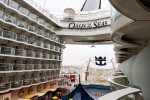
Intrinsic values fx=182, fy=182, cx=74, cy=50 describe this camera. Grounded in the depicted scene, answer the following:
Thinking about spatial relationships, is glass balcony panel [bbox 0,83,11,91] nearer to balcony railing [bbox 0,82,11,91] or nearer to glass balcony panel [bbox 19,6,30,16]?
balcony railing [bbox 0,82,11,91]

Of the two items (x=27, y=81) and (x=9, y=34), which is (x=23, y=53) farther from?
(x=27, y=81)

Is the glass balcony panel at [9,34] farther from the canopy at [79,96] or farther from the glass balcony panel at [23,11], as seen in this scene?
the canopy at [79,96]

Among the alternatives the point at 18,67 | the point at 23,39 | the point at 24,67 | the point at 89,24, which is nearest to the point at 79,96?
the point at 24,67

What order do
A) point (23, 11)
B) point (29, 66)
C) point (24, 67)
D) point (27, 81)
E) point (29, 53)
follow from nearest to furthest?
point (23, 11), point (24, 67), point (27, 81), point (29, 66), point (29, 53)

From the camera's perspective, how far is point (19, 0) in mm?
22812

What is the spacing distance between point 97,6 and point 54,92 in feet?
88.5

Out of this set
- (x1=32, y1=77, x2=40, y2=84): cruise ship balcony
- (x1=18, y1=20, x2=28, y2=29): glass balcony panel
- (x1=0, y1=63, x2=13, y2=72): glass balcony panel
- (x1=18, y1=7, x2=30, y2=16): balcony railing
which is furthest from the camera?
(x1=32, y1=77, x2=40, y2=84): cruise ship balcony

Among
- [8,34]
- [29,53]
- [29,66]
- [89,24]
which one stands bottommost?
[29,66]

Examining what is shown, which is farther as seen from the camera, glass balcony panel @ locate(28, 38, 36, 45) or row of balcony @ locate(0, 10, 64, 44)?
glass balcony panel @ locate(28, 38, 36, 45)

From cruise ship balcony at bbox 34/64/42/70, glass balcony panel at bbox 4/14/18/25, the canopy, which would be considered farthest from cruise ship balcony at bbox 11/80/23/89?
glass balcony panel at bbox 4/14/18/25

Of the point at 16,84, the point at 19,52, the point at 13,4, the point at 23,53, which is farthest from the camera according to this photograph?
the point at 23,53

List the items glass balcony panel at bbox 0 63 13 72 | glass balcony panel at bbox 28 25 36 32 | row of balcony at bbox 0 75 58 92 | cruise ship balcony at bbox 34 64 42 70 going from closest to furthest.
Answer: glass balcony panel at bbox 0 63 13 72
row of balcony at bbox 0 75 58 92
glass balcony panel at bbox 28 25 36 32
cruise ship balcony at bbox 34 64 42 70

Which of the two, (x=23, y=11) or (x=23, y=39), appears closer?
(x=23, y=39)

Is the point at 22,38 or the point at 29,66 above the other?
the point at 22,38
